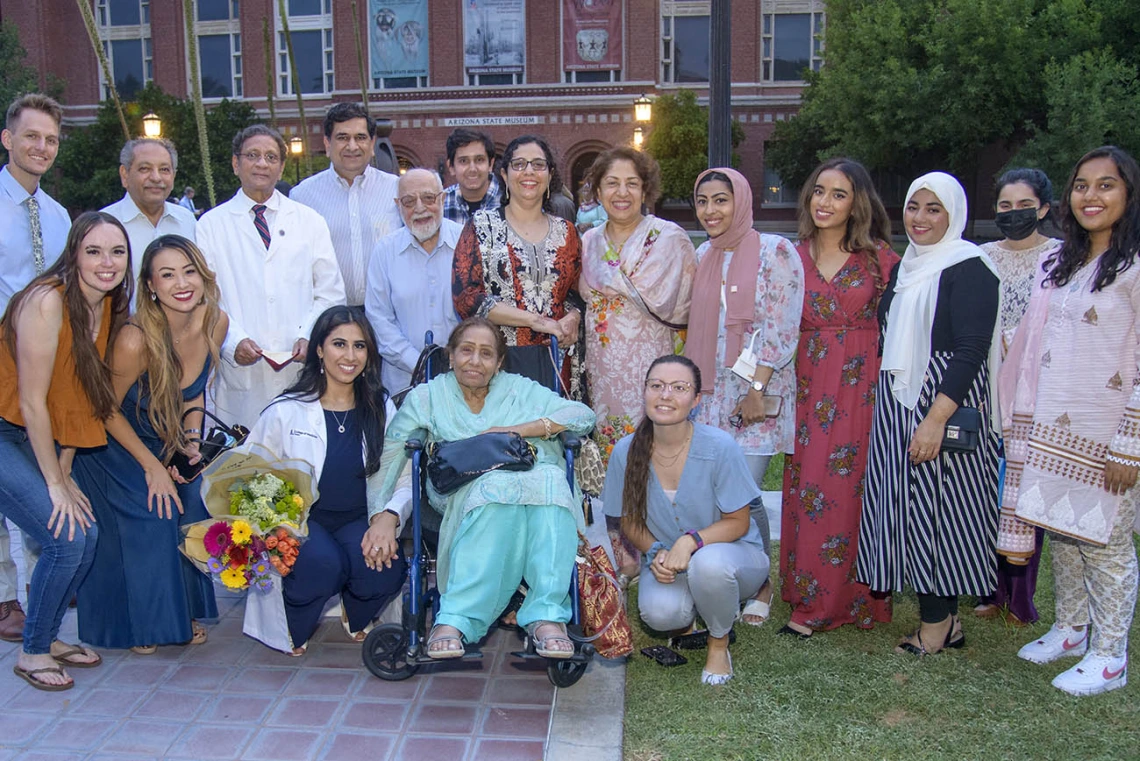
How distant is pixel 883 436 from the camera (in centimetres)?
418

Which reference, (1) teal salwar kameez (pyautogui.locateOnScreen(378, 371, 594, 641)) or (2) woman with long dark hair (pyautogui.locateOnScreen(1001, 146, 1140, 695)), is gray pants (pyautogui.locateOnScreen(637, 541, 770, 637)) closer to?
(1) teal salwar kameez (pyautogui.locateOnScreen(378, 371, 594, 641))

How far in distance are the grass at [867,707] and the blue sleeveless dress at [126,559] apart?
207 cm

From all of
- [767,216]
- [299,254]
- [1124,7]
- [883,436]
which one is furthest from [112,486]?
[767,216]

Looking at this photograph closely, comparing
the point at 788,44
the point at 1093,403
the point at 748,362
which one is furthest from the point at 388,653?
the point at 788,44

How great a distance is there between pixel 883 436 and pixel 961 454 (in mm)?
324

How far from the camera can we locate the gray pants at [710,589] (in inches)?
152

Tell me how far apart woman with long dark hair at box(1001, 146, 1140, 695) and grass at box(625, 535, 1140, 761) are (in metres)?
0.24

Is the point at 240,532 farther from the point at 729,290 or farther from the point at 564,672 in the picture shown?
the point at 729,290

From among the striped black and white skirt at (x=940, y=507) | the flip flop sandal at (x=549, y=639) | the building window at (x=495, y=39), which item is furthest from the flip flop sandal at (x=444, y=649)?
the building window at (x=495, y=39)

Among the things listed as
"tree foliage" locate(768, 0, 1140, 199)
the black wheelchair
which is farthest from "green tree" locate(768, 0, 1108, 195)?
the black wheelchair

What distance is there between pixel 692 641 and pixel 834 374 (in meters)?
1.38

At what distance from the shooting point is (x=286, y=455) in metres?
4.24

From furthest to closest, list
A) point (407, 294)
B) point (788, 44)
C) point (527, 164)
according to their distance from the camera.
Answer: point (788, 44) → point (407, 294) → point (527, 164)

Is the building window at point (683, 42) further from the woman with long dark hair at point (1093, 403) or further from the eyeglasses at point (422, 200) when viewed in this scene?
the woman with long dark hair at point (1093, 403)
